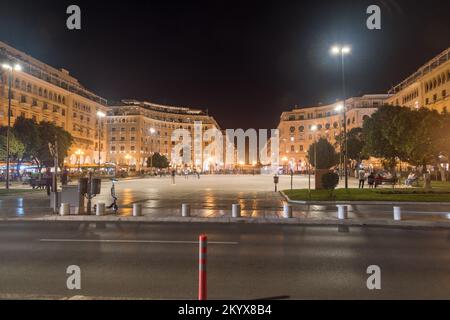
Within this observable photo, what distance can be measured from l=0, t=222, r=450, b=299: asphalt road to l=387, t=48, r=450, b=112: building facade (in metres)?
A: 56.7

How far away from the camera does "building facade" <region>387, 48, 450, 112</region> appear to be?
6159 centimetres

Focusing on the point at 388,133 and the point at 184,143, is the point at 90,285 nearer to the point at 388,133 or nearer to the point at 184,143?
the point at 388,133

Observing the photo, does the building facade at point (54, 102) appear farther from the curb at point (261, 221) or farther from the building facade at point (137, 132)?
the curb at point (261, 221)

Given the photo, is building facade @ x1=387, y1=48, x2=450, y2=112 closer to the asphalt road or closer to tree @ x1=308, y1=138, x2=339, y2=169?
tree @ x1=308, y1=138, x2=339, y2=169

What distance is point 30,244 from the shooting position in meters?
9.34

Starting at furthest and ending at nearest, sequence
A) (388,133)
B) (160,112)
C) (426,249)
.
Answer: (160,112) → (388,133) → (426,249)

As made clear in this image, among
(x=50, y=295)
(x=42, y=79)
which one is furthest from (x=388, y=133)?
(x=42, y=79)

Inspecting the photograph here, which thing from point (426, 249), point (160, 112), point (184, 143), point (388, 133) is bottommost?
point (426, 249)

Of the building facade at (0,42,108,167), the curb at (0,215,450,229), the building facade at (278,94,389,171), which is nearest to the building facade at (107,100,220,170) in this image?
the building facade at (0,42,108,167)

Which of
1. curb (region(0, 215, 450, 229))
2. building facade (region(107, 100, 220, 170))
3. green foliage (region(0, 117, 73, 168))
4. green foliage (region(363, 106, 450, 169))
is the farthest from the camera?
building facade (region(107, 100, 220, 170))

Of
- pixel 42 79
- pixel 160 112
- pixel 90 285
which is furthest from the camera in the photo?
pixel 160 112

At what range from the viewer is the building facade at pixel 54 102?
64750 millimetres

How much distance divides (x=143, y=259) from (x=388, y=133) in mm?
31890

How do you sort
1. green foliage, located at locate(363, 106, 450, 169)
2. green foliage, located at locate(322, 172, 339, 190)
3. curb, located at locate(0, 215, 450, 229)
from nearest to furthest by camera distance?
curb, located at locate(0, 215, 450, 229) < green foliage, located at locate(322, 172, 339, 190) < green foliage, located at locate(363, 106, 450, 169)
